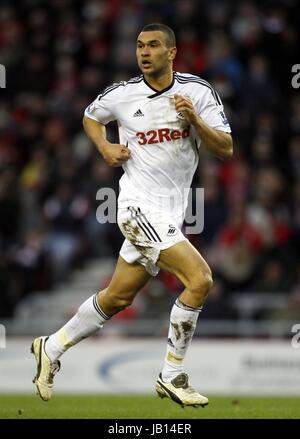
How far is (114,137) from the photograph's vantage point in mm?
18438

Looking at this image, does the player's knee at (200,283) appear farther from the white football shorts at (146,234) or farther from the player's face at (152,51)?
the player's face at (152,51)

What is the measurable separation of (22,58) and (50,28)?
2.60 feet

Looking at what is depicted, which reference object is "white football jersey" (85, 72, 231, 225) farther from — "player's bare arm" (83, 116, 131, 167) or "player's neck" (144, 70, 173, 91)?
"player's bare arm" (83, 116, 131, 167)

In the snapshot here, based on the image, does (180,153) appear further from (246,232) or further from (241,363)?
(246,232)

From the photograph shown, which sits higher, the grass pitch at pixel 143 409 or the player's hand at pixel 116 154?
the player's hand at pixel 116 154

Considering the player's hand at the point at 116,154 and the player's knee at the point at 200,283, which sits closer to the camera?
the player's knee at the point at 200,283

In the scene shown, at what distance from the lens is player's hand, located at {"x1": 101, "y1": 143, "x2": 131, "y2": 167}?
959cm

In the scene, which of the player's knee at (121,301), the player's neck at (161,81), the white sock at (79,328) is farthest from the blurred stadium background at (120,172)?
the player's neck at (161,81)

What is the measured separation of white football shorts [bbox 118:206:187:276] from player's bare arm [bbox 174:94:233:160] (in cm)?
68

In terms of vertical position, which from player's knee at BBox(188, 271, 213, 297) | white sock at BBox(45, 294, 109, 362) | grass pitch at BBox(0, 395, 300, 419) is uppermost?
player's knee at BBox(188, 271, 213, 297)

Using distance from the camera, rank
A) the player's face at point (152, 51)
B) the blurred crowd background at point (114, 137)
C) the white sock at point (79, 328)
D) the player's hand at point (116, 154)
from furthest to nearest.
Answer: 1. the blurred crowd background at point (114, 137)
2. the white sock at point (79, 328)
3. the player's hand at point (116, 154)
4. the player's face at point (152, 51)

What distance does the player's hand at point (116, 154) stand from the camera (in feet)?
31.5

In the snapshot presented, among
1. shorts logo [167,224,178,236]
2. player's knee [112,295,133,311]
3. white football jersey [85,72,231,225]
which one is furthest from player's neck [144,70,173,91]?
player's knee [112,295,133,311]

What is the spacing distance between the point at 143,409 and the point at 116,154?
244 cm
